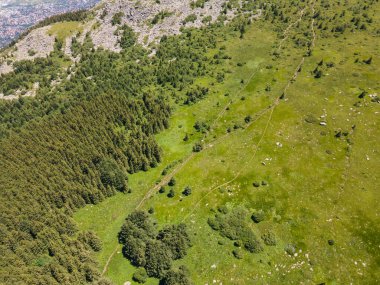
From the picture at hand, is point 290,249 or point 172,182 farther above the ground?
point 172,182

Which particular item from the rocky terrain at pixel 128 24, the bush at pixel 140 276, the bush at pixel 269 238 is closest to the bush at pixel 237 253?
the bush at pixel 269 238

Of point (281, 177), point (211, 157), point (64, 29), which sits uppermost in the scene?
point (64, 29)

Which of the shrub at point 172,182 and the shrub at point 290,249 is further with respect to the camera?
the shrub at point 172,182

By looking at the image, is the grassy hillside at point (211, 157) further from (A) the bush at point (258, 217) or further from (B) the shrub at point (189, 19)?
(B) the shrub at point (189, 19)

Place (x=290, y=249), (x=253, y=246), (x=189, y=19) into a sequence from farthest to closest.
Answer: (x=189, y=19)
(x=253, y=246)
(x=290, y=249)

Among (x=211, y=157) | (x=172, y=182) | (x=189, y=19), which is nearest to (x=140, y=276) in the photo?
(x=172, y=182)

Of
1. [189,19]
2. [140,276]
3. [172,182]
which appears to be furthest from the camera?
[189,19]

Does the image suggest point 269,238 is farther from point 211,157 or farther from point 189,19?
point 189,19
